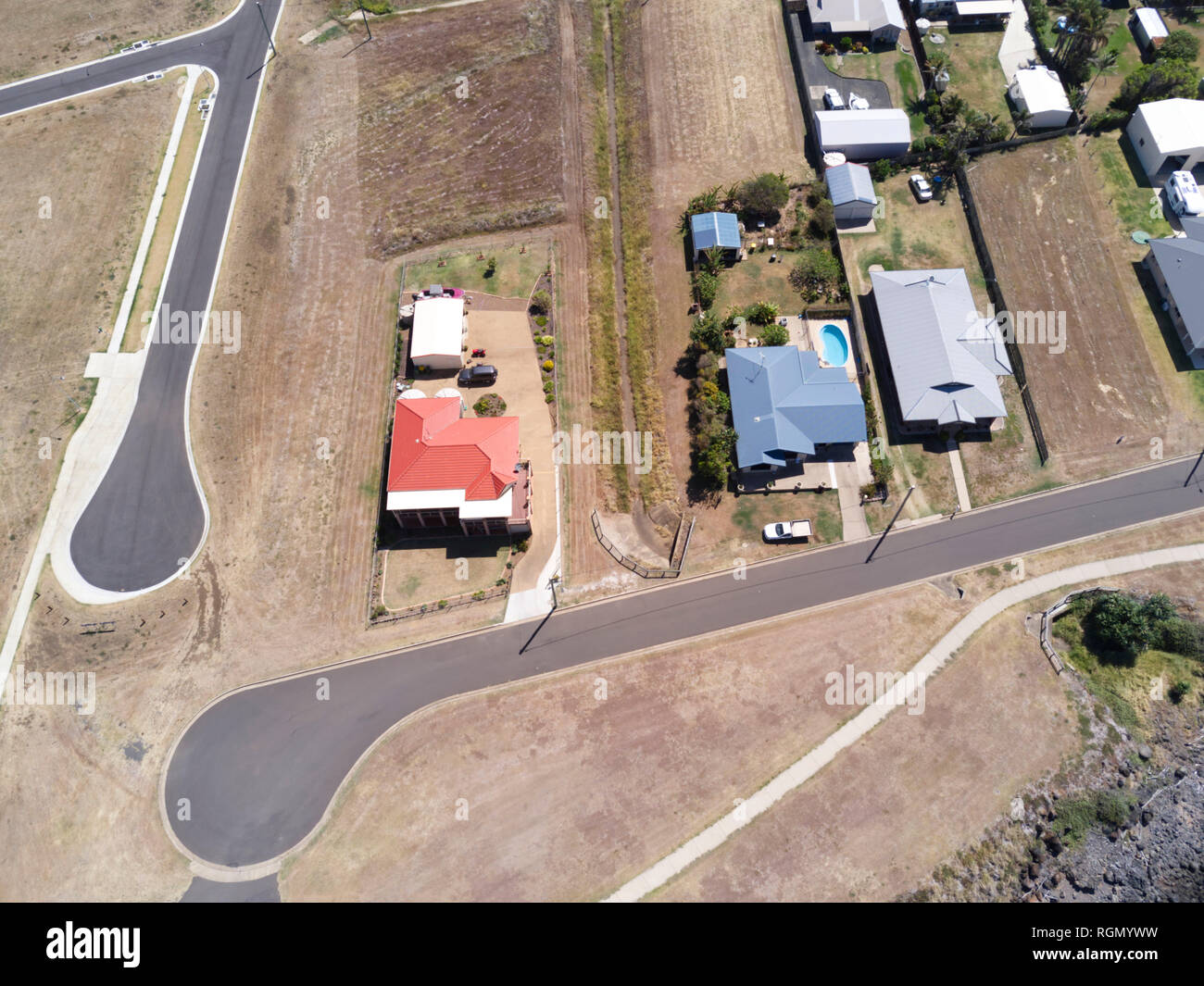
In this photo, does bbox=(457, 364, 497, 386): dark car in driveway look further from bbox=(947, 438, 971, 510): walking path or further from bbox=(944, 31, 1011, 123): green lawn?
bbox=(944, 31, 1011, 123): green lawn

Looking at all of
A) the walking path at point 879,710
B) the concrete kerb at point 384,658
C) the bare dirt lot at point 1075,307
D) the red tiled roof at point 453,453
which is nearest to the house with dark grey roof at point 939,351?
the bare dirt lot at point 1075,307

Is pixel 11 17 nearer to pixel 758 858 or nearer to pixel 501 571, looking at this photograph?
pixel 501 571

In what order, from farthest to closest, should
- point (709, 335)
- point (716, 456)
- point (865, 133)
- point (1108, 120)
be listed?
point (1108, 120)
point (865, 133)
point (709, 335)
point (716, 456)

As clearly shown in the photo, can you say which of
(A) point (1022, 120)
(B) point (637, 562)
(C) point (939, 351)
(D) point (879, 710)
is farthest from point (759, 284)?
(D) point (879, 710)

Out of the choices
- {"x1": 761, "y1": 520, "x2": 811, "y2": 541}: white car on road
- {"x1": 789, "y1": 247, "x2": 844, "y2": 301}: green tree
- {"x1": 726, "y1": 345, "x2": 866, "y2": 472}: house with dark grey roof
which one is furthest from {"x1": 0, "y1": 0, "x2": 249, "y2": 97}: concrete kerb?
{"x1": 761, "y1": 520, "x2": 811, "y2": 541}: white car on road

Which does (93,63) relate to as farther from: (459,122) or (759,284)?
(759,284)

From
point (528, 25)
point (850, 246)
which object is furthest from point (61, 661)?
point (528, 25)

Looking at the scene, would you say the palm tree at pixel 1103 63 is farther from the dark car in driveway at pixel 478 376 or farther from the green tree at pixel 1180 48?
the dark car in driveway at pixel 478 376
